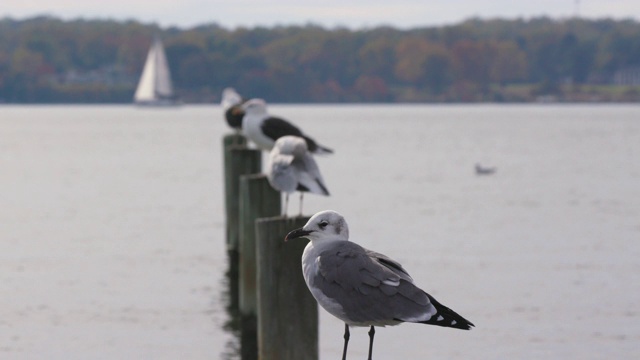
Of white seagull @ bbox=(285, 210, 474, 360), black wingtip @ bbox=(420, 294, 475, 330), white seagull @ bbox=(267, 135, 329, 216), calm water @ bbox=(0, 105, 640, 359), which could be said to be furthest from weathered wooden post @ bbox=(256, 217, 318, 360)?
calm water @ bbox=(0, 105, 640, 359)

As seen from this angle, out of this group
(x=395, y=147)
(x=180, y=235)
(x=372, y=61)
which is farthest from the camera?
(x=372, y=61)

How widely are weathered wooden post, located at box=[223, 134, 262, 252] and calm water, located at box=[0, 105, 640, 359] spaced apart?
817 millimetres

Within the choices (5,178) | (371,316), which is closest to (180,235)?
(371,316)

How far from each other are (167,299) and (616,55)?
176 metres

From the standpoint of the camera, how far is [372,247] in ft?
83.7

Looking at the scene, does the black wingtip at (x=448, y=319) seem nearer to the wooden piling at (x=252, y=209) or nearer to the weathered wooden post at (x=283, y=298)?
the weathered wooden post at (x=283, y=298)

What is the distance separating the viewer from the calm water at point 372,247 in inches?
647

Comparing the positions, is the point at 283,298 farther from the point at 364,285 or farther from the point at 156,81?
the point at 156,81

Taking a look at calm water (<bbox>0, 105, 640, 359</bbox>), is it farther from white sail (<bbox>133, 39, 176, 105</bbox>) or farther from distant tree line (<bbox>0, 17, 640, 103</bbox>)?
distant tree line (<bbox>0, 17, 640, 103</bbox>)

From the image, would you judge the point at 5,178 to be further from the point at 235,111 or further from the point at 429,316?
the point at 429,316

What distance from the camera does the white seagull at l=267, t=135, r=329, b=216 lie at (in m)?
12.3

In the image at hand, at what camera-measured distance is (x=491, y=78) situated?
19875 centimetres

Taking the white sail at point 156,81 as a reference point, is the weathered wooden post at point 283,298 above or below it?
above

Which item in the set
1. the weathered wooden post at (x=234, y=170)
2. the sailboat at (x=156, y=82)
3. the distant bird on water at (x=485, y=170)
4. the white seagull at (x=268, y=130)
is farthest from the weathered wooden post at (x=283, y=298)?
the sailboat at (x=156, y=82)
